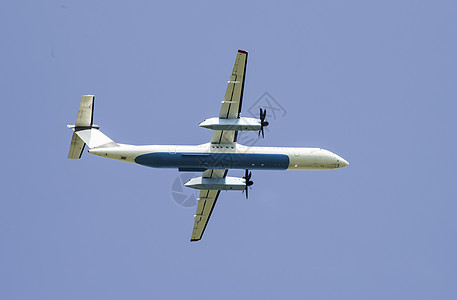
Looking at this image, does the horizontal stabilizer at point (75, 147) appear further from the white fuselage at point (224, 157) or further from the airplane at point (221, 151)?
the white fuselage at point (224, 157)

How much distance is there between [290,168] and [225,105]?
6.52m

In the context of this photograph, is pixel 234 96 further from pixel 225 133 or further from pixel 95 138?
pixel 95 138

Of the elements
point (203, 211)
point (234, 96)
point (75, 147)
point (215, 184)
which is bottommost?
point (203, 211)

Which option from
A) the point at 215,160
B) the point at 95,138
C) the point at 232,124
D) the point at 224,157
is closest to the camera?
the point at 232,124

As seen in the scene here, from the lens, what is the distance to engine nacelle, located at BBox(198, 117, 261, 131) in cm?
3975

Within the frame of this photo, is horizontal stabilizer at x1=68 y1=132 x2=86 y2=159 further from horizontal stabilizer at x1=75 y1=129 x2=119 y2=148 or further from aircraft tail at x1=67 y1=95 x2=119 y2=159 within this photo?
horizontal stabilizer at x1=75 y1=129 x2=119 y2=148

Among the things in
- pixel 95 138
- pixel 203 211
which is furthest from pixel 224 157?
pixel 95 138

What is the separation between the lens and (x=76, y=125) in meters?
Result: 41.4

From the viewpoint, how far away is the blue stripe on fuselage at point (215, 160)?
3981 cm

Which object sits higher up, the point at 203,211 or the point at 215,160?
the point at 215,160

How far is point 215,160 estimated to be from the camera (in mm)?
40812

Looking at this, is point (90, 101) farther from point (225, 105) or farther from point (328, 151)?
→ point (328, 151)

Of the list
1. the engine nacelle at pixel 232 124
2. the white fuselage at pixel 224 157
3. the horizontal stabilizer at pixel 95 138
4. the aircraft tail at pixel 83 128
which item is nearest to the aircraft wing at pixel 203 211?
the white fuselage at pixel 224 157

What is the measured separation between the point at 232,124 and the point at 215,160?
2.66 metres
